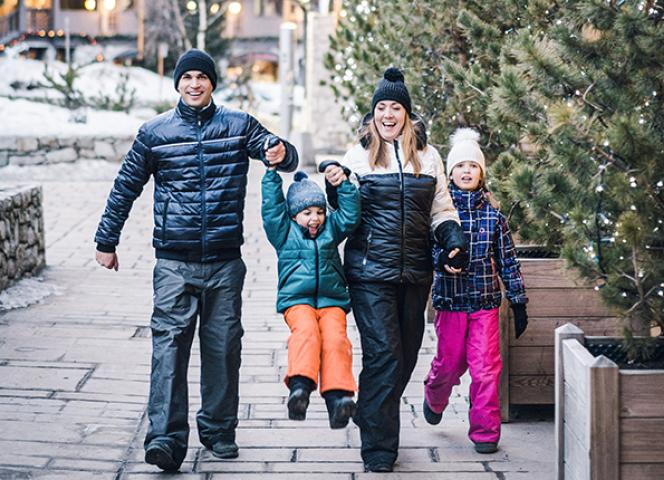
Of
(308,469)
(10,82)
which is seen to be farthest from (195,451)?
(10,82)

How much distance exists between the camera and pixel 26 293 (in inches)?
364

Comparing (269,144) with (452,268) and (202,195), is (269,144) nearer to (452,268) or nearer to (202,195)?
(202,195)

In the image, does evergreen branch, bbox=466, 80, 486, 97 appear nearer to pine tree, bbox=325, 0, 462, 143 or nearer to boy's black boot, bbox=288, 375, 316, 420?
pine tree, bbox=325, 0, 462, 143

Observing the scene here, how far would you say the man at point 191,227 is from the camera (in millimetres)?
5203

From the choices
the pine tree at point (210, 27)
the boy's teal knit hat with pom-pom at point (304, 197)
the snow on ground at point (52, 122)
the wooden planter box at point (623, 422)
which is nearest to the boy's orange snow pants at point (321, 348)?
the boy's teal knit hat with pom-pom at point (304, 197)

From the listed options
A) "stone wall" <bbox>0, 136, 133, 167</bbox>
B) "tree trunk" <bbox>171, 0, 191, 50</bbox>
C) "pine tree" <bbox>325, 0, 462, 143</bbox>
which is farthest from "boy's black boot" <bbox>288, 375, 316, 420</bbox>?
"tree trunk" <bbox>171, 0, 191, 50</bbox>

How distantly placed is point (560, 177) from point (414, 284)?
3.44ft

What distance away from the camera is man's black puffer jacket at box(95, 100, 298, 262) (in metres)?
5.23

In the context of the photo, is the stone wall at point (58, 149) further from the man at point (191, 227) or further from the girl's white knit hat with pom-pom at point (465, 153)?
the girl's white knit hat with pom-pom at point (465, 153)

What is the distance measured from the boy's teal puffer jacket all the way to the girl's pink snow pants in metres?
0.68

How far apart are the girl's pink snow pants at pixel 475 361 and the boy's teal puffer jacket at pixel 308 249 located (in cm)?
68

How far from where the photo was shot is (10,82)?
3284 centimetres

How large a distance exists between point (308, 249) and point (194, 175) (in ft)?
2.03

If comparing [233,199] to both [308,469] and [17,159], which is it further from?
[17,159]
